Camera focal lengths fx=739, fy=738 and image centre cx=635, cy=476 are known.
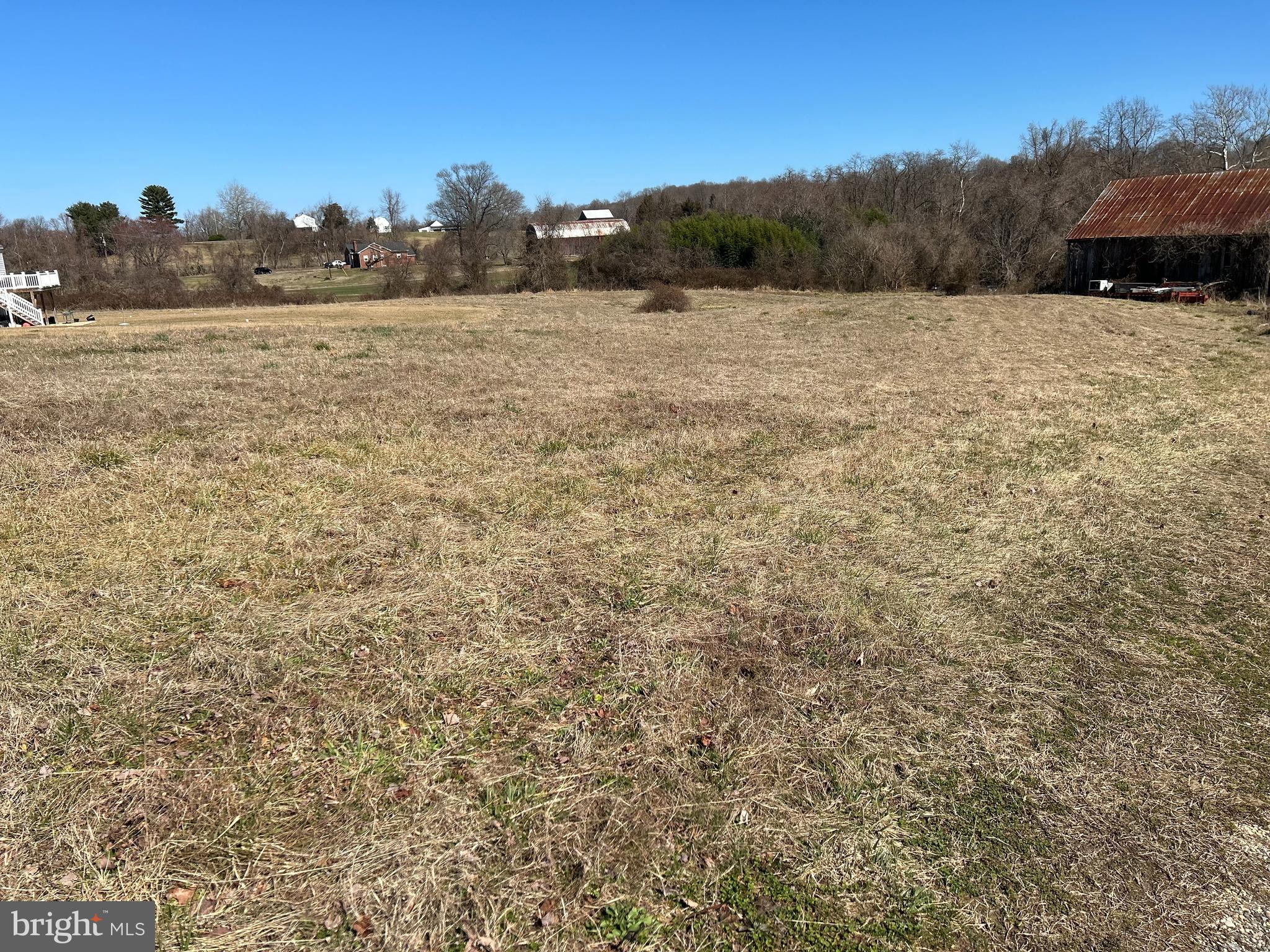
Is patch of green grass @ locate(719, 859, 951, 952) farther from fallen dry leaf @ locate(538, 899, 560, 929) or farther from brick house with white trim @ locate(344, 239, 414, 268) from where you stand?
brick house with white trim @ locate(344, 239, 414, 268)

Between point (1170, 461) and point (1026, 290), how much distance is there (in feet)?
115

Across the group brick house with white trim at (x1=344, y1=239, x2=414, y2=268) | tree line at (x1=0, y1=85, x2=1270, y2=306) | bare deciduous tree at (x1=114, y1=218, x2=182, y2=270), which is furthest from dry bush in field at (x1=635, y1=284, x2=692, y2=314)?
brick house with white trim at (x1=344, y1=239, x2=414, y2=268)

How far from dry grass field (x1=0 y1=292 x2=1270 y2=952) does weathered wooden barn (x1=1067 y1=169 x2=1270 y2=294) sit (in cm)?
2705

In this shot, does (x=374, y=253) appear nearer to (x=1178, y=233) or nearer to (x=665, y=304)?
(x=665, y=304)

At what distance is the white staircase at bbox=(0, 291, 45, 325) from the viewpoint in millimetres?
34219

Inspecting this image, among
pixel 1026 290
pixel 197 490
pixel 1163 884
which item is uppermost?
pixel 1026 290

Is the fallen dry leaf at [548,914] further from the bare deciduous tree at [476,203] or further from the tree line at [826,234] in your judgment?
the bare deciduous tree at [476,203]

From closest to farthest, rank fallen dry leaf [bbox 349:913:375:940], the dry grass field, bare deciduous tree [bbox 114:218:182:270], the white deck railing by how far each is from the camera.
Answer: fallen dry leaf [bbox 349:913:375:940] < the dry grass field < the white deck railing < bare deciduous tree [bbox 114:218:182:270]

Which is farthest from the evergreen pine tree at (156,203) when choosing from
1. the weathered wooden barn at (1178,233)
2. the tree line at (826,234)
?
the weathered wooden barn at (1178,233)

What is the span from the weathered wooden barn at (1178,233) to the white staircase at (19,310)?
48554 millimetres

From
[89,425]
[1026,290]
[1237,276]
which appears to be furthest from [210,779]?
[1026,290]

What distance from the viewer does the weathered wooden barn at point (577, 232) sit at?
187 ft

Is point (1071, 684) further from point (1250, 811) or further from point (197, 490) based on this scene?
point (197, 490)

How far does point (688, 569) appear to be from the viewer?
5.79m
